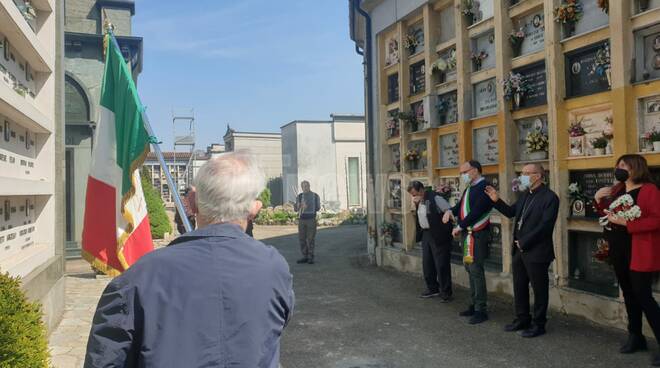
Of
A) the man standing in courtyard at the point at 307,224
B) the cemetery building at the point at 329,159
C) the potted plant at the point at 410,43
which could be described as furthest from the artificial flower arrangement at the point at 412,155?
the cemetery building at the point at 329,159

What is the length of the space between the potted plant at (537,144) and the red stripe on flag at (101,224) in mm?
4609

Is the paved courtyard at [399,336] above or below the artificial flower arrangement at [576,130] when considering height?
below

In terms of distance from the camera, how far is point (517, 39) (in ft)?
21.7

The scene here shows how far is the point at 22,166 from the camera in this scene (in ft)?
16.8

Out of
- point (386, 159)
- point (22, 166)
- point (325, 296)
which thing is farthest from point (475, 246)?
point (22, 166)

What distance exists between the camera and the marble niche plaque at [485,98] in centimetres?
707

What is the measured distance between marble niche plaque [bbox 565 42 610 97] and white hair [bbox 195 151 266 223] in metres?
4.93

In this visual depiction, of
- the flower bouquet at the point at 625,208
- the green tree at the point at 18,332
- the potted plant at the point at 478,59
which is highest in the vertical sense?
the potted plant at the point at 478,59

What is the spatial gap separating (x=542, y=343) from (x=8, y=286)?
4.37m

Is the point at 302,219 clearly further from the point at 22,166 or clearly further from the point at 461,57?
the point at 22,166

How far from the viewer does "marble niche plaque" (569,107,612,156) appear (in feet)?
17.9

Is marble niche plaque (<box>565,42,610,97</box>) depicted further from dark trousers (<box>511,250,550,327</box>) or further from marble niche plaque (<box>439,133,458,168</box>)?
marble niche plaque (<box>439,133,458,168</box>)

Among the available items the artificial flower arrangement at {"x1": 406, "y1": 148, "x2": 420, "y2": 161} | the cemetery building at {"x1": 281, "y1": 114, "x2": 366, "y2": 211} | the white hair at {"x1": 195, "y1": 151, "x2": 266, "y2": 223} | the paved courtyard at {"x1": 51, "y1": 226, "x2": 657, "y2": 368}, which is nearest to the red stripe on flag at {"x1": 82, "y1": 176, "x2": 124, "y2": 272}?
the paved courtyard at {"x1": 51, "y1": 226, "x2": 657, "y2": 368}

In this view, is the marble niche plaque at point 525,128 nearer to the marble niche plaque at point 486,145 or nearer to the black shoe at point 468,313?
the marble niche plaque at point 486,145
